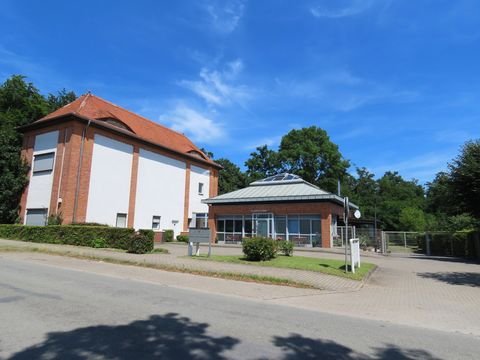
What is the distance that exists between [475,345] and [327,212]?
2388cm

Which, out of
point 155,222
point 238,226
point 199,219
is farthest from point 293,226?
point 199,219

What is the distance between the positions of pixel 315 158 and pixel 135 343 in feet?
172

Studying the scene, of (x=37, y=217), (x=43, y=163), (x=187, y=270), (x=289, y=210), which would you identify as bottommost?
(x=187, y=270)

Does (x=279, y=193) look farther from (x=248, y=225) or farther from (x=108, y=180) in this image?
(x=108, y=180)

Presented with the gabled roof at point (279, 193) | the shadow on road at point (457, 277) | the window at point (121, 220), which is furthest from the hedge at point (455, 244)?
the window at point (121, 220)

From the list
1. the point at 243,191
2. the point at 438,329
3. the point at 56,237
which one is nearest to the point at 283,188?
the point at 243,191

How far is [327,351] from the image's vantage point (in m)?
4.93

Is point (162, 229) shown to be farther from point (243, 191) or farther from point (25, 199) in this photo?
point (25, 199)

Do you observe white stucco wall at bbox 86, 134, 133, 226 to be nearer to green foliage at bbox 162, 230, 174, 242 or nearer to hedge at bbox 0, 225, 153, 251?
green foliage at bbox 162, 230, 174, 242

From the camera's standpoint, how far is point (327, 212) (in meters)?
29.3

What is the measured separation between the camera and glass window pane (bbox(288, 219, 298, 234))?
1212 inches

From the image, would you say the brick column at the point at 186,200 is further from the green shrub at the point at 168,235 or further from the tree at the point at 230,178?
the tree at the point at 230,178

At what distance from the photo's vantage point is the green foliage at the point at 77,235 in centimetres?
1919

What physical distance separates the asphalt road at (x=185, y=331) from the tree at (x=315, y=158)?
→ 4830cm
